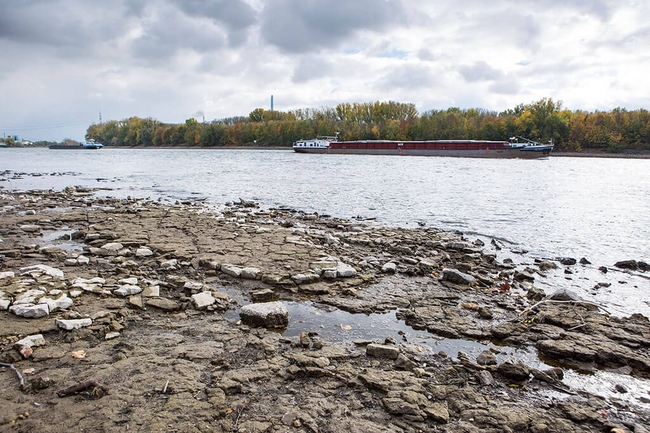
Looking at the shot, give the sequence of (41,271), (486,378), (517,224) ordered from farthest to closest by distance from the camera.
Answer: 1. (517,224)
2. (41,271)
3. (486,378)

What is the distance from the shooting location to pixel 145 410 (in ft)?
11.1

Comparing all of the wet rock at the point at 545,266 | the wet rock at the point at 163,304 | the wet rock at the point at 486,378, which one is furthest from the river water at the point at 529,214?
the wet rock at the point at 163,304

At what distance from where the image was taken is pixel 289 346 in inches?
186

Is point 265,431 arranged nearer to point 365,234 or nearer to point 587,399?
point 587,399

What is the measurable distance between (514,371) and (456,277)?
321 centimetres

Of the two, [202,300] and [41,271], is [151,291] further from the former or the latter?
[41,271]

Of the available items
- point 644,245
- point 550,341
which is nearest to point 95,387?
point 550,341

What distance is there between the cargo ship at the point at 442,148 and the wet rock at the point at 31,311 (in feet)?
274

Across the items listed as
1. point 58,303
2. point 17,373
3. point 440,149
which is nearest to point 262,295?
point 58,303

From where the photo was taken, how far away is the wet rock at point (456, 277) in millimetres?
7359

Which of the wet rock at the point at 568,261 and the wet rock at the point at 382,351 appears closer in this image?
the wet rock at the point at 382,351

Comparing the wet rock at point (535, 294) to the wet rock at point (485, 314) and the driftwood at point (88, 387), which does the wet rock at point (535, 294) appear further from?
the driftwood at point (88, 387)

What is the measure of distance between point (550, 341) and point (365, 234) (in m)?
6.48

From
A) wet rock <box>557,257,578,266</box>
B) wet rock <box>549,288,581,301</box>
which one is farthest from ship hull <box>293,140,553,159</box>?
wet rock <box>549,288,581,301</box>
